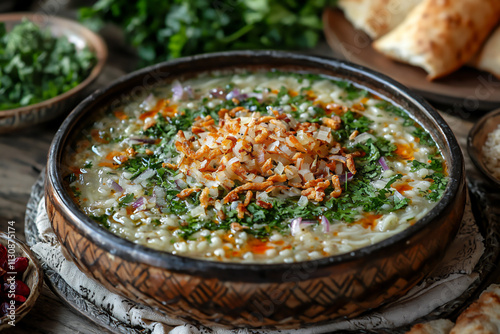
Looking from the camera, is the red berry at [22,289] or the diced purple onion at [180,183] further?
the diced purple onion at [180,183]

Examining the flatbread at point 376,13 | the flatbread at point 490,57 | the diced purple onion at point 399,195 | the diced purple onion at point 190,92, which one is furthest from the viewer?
the flatbread at point 376,13

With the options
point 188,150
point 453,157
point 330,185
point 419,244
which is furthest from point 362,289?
point 188,150

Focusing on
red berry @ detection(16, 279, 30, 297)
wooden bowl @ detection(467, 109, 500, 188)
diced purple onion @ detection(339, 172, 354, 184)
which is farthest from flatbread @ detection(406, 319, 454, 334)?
red berry @ detection(16, 279, 30, 297)

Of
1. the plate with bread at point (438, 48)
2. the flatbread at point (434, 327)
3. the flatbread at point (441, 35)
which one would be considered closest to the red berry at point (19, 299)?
the flatbread at point (434, 327)

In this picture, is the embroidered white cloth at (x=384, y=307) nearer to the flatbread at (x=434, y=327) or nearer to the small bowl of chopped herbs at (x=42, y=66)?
the flatbread at (x=434, y=327)

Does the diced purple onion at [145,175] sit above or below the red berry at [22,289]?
above
